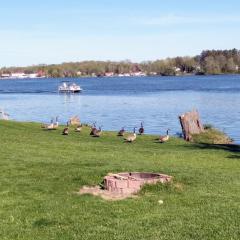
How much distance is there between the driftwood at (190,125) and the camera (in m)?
30.8

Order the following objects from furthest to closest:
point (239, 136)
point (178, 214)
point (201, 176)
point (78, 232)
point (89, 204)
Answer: point (239, 136) < point (201, 176) < point (89, 204) < point (178, 214) < point (78, 232)

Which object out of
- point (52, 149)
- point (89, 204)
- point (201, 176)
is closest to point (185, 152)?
point (52, 149)

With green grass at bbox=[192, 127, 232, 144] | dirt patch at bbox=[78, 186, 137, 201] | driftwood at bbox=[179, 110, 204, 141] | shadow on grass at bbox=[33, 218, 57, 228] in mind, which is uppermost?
Answer: shadow on grass at bbox=[33, 218, 57, 228]

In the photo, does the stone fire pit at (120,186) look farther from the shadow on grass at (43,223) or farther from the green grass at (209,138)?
the green grass at (209,138)

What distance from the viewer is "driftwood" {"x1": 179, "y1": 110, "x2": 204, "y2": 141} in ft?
101

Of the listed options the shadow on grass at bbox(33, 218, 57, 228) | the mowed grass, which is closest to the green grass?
the mowed grass

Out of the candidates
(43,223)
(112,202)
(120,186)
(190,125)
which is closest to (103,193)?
(120,186)

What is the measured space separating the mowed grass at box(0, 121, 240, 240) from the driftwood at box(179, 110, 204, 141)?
964 cm

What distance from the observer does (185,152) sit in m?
22.2

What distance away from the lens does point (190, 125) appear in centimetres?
3128

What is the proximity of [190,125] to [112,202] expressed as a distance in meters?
19.7

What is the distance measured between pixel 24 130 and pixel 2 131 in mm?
2158

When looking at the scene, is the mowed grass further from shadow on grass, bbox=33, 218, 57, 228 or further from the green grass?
the green grass

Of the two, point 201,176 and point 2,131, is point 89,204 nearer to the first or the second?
point 201,176
